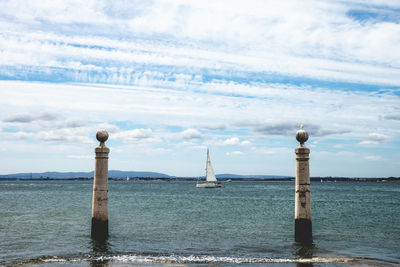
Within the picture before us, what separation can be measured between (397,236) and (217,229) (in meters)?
9.98

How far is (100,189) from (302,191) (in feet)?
25.3

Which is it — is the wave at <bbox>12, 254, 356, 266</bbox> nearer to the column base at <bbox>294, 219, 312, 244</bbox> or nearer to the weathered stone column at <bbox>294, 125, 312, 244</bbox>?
the column base at <bbox>294, 219, 312, 244</bbox>

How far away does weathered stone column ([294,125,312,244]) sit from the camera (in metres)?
16.2

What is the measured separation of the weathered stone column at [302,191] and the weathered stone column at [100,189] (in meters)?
7.39

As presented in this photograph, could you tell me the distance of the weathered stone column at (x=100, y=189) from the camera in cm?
1697

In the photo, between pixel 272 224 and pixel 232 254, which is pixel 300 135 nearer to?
pixel 232 254

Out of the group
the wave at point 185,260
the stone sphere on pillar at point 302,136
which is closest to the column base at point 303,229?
the wave at point 185,260

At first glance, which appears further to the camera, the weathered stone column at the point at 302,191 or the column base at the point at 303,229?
the column base at the point at 303,229

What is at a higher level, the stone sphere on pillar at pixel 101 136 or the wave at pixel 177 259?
the stone sphere on pillar at pixel 101 136

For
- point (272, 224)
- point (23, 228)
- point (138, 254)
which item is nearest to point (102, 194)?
point (138, 254)

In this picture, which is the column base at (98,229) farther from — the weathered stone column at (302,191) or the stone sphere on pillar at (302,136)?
the stone sphere on pillar at (302,136)

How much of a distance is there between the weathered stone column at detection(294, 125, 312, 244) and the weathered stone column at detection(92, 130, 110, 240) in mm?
7392

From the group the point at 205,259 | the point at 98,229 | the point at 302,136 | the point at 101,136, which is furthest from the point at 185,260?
the point at 302,136

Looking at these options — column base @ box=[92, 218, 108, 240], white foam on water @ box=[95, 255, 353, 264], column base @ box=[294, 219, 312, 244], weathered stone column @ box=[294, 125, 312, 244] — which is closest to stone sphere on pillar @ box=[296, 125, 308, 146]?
weathered stone column @ box=[294, 125, 312, 244]
